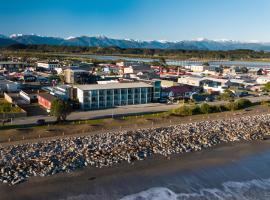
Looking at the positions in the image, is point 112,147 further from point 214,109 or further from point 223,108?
point 223,108

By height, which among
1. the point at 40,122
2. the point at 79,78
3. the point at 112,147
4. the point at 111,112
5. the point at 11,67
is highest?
the point at 11,67

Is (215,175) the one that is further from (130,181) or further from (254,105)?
(254,105)

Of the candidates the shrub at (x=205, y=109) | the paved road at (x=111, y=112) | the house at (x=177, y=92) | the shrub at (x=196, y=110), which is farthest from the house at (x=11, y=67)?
the shrub at (x=205, y=109)

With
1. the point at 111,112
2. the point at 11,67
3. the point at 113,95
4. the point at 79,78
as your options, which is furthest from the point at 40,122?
the point at 11,67

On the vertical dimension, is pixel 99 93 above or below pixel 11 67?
below

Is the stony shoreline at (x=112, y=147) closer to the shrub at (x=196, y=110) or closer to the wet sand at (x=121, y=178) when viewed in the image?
the wet sand at (x=121, y=178)

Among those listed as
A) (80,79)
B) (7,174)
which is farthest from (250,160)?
(80,79)
